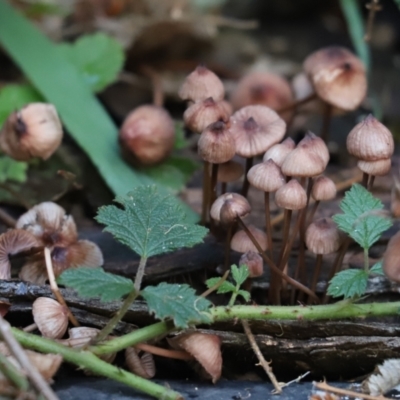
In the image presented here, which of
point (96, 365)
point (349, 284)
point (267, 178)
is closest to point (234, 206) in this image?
point (267, 178)

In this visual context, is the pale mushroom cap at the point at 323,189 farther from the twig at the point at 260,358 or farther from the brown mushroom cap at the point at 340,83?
the brown mushroom cap at the point at 340,83

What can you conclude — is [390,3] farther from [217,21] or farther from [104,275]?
[104,275]

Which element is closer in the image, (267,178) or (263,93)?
(267,178)

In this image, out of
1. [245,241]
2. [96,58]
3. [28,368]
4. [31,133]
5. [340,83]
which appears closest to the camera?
[28,368]

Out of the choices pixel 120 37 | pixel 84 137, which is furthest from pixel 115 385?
pixel 120 37

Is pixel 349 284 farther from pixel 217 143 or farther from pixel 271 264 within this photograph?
pixel 217 143

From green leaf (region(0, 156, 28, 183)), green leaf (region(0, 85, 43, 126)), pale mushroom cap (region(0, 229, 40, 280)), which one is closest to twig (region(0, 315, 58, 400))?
pale mushroom cap (region(0, 229, 40, 280))

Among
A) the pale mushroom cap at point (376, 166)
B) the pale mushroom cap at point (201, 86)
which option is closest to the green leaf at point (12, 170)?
the pale mushroom cap at point (201, 86)
